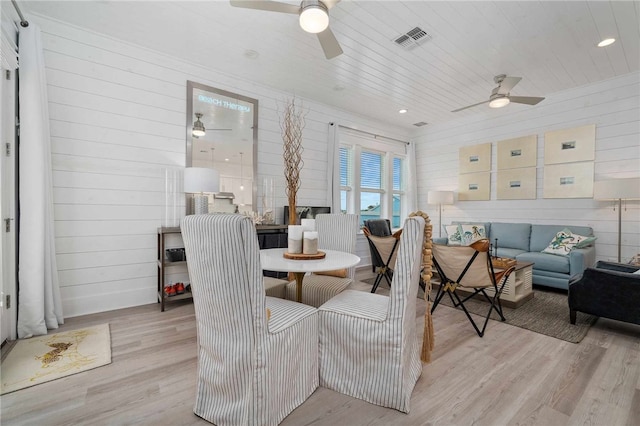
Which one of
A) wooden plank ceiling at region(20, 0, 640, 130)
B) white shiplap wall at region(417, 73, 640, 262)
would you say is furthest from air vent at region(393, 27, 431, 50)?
white shiplap wall at region(417, 73, 640, 262)

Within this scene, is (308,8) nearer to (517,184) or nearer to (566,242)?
(566,242)

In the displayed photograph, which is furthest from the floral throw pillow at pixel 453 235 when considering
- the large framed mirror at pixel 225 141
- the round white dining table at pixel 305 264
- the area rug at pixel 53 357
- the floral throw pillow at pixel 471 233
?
the area rug at pixel 53 357

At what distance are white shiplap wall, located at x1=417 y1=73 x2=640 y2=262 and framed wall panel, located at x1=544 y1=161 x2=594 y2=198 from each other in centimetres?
9

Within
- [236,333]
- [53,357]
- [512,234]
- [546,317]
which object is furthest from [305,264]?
[512,234]

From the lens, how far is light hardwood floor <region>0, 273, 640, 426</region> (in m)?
1.48

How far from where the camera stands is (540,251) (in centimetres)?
425

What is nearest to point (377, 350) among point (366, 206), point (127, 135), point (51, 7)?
point (127, 135)

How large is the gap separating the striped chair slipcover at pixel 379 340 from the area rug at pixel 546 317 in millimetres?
1583

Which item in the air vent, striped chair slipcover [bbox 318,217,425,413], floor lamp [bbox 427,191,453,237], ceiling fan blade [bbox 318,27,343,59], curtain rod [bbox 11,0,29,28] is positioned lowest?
striped chair slipcover [bbox 318,217,425,413]

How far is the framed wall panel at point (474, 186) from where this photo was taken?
5.10 m

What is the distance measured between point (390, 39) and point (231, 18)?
153 centimetres

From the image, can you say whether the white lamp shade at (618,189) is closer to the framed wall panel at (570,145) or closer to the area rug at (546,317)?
the framed wall panel at (570,145)

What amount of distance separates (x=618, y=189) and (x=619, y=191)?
1.0 inches

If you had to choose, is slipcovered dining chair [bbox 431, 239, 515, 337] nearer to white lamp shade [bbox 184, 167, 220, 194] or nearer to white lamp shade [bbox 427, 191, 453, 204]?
white lamp shade [bbox 184, 167, 220, 194]
